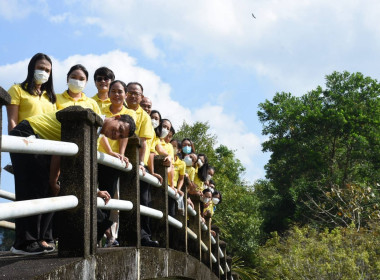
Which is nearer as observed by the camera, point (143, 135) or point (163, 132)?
point (143, 135)

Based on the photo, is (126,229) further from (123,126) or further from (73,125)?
(73,125)

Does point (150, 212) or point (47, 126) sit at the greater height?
point (47, 126)

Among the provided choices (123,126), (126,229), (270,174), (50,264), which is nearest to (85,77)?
(123,126)

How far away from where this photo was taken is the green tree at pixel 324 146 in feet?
123

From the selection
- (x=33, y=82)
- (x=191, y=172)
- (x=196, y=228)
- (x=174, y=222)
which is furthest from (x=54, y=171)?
(x=191, y=172)

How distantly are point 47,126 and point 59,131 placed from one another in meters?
0.08

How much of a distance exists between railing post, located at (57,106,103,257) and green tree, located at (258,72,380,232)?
33157 mm

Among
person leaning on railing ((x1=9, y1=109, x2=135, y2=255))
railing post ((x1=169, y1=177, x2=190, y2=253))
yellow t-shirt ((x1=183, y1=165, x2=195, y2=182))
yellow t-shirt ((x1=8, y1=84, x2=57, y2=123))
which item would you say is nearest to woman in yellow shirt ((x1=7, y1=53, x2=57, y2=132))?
yellow t-shirt ((x1=8, y1=84, x2=57, y2=123))

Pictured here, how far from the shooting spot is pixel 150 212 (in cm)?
592

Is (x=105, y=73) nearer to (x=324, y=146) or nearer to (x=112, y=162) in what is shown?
(x=112, y=162)

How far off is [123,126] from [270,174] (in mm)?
39229

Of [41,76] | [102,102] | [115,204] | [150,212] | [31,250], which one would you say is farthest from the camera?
[102,102]

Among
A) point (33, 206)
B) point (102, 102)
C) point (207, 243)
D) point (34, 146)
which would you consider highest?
point (102, 102)

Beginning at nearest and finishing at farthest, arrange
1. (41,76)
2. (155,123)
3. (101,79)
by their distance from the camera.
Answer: (41,76) → (101,79) → (155,123)
